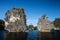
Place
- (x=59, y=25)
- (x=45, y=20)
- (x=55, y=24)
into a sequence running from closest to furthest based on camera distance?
(x=59, y=25), (x=55, y=24), (x=45, y=20)

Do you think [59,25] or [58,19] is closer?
[59,25]

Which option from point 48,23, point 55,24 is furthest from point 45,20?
point 55,24

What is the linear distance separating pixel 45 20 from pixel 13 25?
50.0m

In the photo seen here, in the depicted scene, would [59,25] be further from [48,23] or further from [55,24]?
[48,23]

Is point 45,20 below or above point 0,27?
above

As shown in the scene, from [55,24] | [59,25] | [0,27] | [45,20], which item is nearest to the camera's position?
[0,27]

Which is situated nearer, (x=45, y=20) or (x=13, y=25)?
(x=13, y=25)

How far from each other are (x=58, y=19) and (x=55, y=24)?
296 inches

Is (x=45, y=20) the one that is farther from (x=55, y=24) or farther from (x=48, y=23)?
(x=55, y=24)

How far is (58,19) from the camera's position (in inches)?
6900

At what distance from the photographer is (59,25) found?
162 meters

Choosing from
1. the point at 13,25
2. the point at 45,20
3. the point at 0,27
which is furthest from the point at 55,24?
the point at 0,27

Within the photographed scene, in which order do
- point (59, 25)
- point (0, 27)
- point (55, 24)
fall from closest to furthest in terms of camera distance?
point (0, 27)
point (59, 25)
point (55, 24)

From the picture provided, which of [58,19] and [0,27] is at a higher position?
[58,19]
